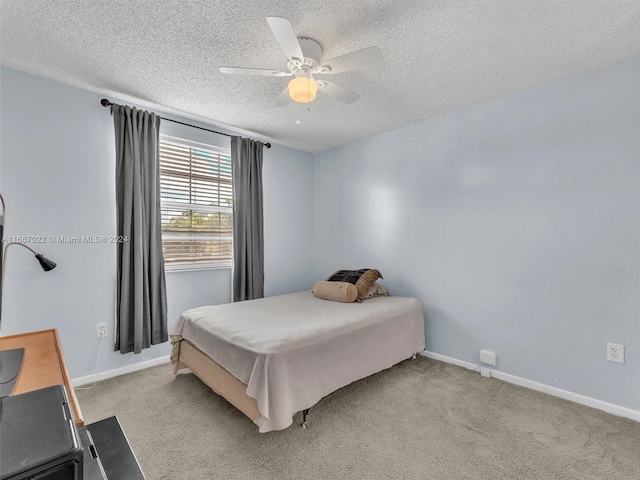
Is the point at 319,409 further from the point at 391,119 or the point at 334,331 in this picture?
the point at 391,119

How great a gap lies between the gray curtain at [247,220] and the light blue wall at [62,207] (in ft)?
2.41

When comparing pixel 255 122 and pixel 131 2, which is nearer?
pixel 131 2

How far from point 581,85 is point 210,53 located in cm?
269

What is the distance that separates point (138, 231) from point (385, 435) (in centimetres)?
252

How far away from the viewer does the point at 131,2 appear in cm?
162

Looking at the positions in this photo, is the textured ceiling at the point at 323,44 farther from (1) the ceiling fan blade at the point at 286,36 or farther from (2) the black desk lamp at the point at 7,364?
(2) the black desk lamp at the point at 7,364

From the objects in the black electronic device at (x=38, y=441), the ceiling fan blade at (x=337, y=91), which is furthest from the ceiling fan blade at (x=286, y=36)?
the black electronic device at (x=38, y=441)

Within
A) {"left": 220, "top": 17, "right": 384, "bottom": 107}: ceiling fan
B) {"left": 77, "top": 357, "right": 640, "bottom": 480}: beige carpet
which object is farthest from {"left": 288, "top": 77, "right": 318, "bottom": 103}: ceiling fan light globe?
{"left": 77, "top": 357, "right": 640, "bottom": 480}: beige carpet

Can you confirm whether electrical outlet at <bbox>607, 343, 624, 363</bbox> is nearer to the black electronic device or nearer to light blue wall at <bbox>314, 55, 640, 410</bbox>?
light blue wall at <bbox>314, 55, 640, 410</bbox>

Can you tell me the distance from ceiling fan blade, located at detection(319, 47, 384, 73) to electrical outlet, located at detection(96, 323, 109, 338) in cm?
269

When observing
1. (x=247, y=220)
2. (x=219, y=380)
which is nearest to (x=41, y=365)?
(x=219, y=380)

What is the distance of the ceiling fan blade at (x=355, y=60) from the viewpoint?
1657mm

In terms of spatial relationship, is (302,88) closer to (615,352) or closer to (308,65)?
(308,65)

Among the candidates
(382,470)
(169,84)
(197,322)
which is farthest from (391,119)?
(382,470)
